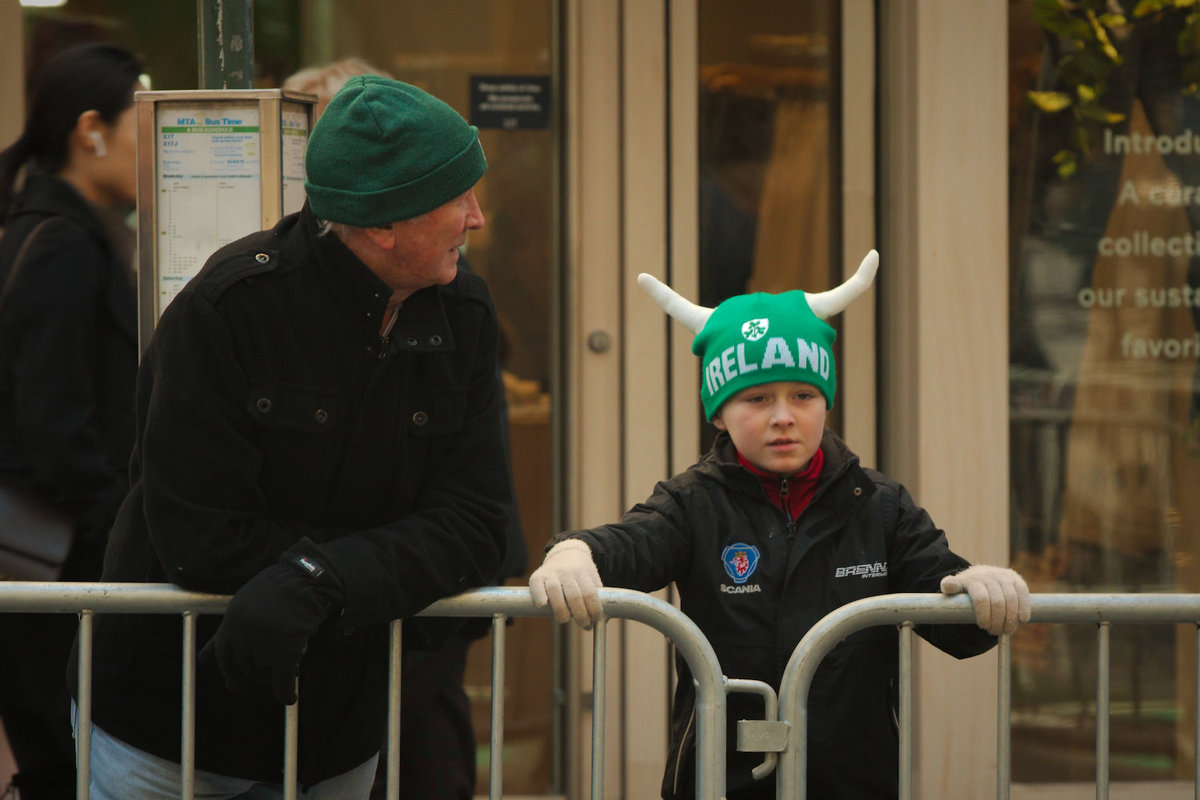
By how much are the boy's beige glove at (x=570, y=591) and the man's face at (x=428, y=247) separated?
542mm

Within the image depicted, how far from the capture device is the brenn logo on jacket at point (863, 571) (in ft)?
10.2

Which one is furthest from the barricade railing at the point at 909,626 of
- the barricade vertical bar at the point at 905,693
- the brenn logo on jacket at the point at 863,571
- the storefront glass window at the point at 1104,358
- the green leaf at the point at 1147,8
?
the green leaf at the point at 1147,8

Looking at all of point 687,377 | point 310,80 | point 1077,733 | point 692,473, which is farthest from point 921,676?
point 310,80

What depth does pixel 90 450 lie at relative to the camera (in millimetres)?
3633

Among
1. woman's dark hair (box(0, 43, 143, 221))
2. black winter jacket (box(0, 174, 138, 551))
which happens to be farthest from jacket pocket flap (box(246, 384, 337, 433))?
woman's dark hair (box(0, 43, 143, 221))

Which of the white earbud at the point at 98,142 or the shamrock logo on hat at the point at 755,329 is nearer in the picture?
the shamrock logo on hat at the point at 755,329

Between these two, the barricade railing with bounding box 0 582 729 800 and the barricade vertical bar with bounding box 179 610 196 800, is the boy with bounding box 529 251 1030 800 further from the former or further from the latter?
the barricade vertical bar with bounding box 179 610 196 800

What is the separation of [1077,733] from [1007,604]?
310 centimetres

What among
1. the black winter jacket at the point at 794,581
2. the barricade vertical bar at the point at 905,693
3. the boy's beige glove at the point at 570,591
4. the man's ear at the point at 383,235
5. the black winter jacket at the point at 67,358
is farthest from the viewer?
the black winter jacket at the point at 67,358

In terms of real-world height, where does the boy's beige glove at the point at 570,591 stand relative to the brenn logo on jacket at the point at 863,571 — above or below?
above

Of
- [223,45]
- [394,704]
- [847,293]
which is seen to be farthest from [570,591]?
[223,45]

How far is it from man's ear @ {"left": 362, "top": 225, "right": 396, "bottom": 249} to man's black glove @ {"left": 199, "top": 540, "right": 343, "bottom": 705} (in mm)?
517

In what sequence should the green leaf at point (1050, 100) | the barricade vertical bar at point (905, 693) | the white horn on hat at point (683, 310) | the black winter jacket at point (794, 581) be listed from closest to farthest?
the barricade vertical bar at point (905, 693)
the black winter jacket at point (794, 581)
the white horn on hat at point (683, 310)
the green leaf at point (1050, 100)

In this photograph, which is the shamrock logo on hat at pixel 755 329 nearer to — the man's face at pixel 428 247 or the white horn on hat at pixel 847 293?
the white horn on hat at pixel 847 293
